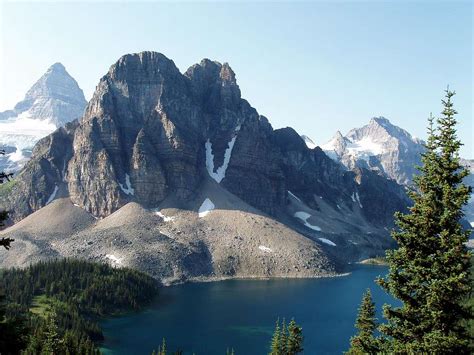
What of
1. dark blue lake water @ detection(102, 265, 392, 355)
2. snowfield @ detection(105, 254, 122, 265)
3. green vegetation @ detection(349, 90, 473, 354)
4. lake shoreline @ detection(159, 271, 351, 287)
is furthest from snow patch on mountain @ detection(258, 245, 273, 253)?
green vegetation @ detection(349, 90, 473, 354)

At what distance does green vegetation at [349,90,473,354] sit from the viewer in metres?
16.9

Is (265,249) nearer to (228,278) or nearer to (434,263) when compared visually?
(228,278)

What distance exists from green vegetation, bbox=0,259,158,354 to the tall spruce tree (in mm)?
82511

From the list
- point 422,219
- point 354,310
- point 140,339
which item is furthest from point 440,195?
point 354,310

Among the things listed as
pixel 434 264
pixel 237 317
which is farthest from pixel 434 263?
pixel 237 317

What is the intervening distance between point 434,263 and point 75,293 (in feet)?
387

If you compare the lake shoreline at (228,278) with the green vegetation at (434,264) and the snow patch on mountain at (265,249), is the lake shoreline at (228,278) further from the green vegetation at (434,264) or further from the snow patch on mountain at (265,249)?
the green vegetation at (434,264)

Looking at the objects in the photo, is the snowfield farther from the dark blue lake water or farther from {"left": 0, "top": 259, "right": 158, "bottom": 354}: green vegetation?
the dark blue lake water

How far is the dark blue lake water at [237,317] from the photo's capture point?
91.1 metres

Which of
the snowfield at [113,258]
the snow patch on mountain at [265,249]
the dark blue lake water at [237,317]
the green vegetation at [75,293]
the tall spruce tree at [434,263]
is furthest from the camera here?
the snow patch on mountain at [265,249]

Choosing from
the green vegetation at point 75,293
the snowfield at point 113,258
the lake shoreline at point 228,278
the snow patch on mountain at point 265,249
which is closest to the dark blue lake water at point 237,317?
the lake shoreline at point 228,278

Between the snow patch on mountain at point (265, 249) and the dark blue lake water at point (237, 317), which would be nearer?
the dark blue lake water at point (237, 317)

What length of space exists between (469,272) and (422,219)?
268 centimetres

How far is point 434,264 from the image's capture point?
683 inches
